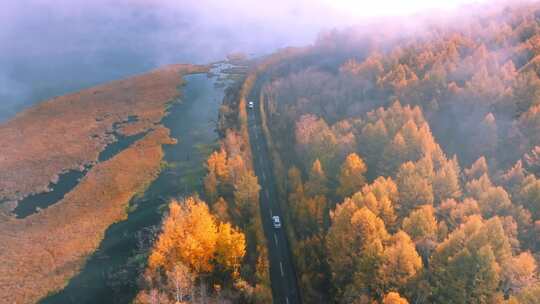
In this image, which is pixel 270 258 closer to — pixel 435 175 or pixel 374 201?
pixel 374 201

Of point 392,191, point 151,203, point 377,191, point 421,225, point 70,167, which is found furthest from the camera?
point 70,167

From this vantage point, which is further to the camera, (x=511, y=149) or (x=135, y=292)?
(x=511, y=149)

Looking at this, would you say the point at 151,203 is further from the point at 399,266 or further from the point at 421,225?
the point at 399,266

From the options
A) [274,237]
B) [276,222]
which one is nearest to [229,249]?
[274,237]

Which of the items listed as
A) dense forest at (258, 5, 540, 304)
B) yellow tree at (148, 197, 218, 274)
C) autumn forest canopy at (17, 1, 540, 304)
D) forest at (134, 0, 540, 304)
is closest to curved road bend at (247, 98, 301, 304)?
autumn forest canopy at (17, 1, 540, 304)

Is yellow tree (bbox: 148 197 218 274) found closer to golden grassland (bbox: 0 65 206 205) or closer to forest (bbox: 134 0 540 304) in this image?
forest (bbox: 134 0 540 304)

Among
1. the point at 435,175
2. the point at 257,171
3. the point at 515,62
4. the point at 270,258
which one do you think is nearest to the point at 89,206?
the point at 257,171

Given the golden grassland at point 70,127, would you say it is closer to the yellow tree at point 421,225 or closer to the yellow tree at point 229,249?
the yellow tree at point 229,249
